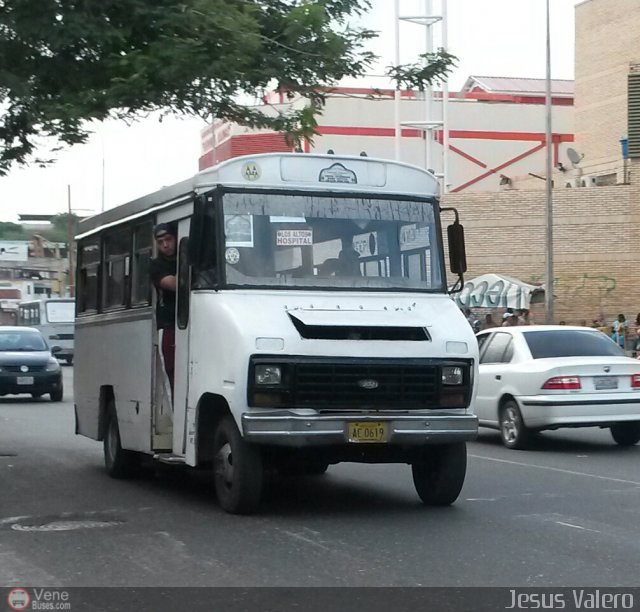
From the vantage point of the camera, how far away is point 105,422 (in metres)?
13.5

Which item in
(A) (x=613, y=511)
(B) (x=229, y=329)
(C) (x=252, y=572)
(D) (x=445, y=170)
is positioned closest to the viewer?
(C) (x=252, y=572)

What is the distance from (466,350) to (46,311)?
44737 millimetres

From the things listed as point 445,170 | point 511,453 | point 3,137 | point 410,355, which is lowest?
point 511,453

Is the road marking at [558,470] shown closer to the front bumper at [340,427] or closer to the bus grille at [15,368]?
the front bumper at [340,427]

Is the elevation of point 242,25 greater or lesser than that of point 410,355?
greater

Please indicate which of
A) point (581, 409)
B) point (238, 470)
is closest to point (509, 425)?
point (581, 409)

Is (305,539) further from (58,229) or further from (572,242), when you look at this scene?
(58,229)

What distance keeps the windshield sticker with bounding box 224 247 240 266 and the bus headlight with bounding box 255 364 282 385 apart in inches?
42.0

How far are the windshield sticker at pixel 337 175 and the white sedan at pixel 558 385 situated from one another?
233 inches

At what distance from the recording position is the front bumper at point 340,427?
31.6ft

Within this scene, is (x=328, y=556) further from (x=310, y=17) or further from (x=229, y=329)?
(x=310, y=17)

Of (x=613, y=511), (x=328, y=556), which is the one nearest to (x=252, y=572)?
(x=328, y=556)
